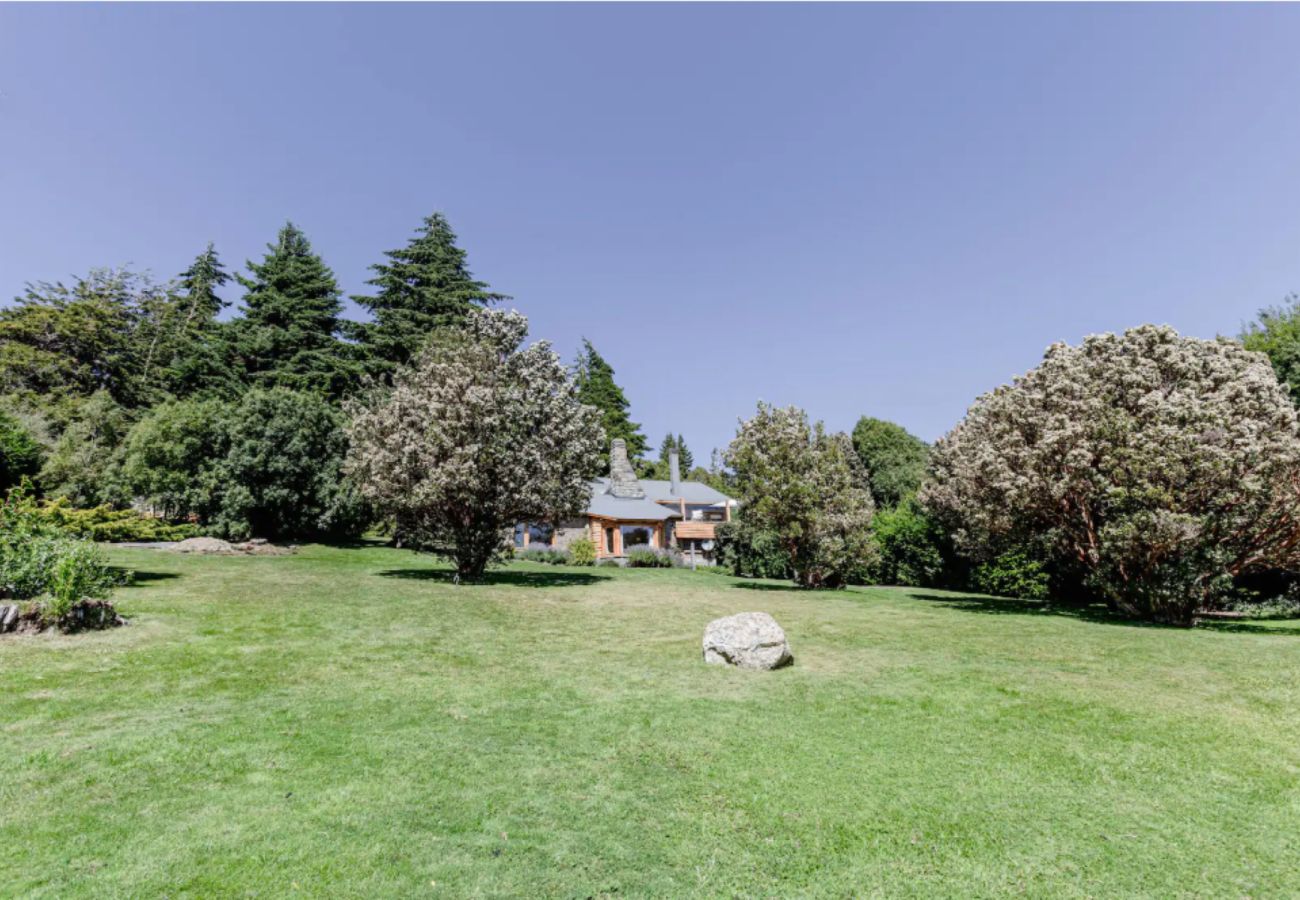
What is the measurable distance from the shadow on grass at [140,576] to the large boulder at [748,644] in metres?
15.5

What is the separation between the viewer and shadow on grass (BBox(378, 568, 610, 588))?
22266mm

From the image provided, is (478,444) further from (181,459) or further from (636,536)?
(636,536)

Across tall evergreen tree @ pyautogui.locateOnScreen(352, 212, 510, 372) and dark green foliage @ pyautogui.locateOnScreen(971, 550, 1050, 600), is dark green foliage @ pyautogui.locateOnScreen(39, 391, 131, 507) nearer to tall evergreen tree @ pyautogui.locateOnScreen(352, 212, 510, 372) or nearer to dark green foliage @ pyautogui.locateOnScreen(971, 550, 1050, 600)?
tall evergreen tree @ pyautogui.locateOnScreen(352, 212, 510, 372)

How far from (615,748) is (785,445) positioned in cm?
1828

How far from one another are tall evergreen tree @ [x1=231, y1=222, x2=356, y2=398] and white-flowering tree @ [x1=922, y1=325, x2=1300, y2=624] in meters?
43.0

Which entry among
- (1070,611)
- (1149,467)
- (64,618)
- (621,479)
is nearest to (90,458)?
(64,618)

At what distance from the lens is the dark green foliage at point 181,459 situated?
3136 cm

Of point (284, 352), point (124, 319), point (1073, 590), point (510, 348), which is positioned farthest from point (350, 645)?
point (124, 319)

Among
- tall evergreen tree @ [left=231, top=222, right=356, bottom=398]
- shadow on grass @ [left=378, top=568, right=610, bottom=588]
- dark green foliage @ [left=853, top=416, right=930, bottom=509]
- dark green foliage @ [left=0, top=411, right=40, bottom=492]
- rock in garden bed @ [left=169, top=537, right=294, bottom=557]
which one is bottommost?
shadow on grass @ [left=378, top=568, right=610, bottom=588]

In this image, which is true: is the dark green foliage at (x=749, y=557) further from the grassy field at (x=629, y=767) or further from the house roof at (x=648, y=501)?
the grassy field at (x=629, y=767)

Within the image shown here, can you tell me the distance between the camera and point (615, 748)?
6770 mm

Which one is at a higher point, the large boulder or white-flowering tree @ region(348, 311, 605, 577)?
white-flowering tree @ region(348, 311, 605, 577)

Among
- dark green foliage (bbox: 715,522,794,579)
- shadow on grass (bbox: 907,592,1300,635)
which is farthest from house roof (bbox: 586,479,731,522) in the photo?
shadow on grass (bbox: 907,592,1300,635)

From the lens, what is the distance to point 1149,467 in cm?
1477
